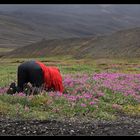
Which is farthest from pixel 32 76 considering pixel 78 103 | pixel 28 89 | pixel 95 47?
pixel 95 47

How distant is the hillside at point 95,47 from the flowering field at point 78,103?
67396mm

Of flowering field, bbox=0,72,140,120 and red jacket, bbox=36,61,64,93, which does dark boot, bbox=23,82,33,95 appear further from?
red jacket, bbox=36,61,64,93

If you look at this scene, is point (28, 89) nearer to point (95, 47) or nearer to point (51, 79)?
point (51, 79)

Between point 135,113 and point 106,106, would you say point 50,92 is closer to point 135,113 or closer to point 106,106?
point 106,106

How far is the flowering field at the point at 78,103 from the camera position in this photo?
58.5 feet

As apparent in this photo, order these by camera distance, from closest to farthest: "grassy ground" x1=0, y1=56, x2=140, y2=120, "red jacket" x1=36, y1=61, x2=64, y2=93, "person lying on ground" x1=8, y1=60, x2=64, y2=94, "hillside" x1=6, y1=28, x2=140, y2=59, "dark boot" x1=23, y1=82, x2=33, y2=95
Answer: "grassy ground" x1=0, y1=56, x2=140, y2=120, "dark boot" x1=23, y1=82, x2=33, y2=95, "person lying on ground" x1=8, y1=60, x2=64, y2=94, "red jacket" x1=36, y1=61, x2=64, y2=93, "hillside" x1=6, y1=28, x2=140, y2=59

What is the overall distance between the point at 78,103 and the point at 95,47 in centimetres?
9111

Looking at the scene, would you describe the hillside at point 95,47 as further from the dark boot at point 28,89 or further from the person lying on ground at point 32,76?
the dark boot at point 28,89

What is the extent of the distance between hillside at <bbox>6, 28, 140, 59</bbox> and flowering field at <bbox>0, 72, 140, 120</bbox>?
67396 millimetres

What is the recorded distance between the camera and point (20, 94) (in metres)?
20.2

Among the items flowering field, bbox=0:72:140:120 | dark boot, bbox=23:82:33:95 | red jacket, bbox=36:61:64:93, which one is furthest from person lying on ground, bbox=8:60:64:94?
flowering field, bbox=0:72:140:120

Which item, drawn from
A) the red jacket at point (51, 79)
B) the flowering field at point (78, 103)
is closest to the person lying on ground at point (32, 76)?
the red jacket at point (51, 79)

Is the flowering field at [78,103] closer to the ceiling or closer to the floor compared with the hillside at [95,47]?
closer to the ceiling

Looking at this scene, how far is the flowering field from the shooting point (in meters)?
17.8
